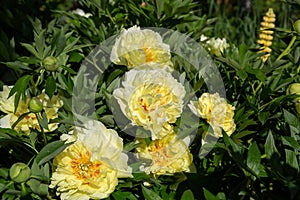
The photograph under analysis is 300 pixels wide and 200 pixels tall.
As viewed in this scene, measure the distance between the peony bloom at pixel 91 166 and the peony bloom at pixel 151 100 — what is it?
80 millimetres

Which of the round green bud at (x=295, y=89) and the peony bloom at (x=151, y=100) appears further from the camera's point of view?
the round green bud at (x=295, y=89)

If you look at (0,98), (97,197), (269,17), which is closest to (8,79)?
(0,98)

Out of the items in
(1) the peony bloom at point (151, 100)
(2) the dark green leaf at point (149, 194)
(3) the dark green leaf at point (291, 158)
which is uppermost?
(1) the peony bloom at point (151, 100)

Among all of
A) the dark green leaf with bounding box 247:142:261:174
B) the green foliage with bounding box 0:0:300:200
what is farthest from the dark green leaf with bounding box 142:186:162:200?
the dark green leaf with bounding box 247:142:261:174

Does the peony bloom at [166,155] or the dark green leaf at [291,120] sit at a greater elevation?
the dark green leaf at [291,120]

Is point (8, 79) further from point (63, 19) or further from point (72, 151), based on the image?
point (72, 151)

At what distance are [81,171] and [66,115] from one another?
23 centimetres

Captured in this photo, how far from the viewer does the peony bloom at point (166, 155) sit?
1.17 m

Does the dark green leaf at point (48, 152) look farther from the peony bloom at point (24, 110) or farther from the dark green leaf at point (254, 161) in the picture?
the dark green leaf at point (254, 161)

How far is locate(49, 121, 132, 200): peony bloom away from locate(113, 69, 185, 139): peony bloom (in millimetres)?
80

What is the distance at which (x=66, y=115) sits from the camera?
4.10 feet

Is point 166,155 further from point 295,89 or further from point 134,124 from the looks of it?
point 295,89

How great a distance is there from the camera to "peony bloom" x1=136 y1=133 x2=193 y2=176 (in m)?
1.17

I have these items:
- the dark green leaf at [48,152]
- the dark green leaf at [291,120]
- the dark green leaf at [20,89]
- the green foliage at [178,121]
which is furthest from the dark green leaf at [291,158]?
the dark green leaf at [20,89]
